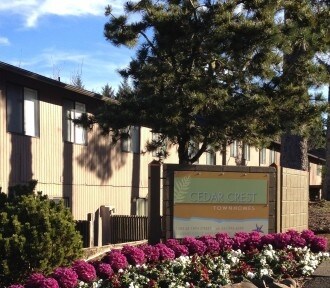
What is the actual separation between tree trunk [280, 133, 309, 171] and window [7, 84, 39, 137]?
8.11m

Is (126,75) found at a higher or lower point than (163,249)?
higher

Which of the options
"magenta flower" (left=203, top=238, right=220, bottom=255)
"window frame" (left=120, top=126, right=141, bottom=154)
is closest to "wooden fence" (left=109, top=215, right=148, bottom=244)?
"window frame" (left=120, top=126, right=141, bottom=154)

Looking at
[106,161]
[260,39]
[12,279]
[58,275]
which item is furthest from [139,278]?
[106,161]

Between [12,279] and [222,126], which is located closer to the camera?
[12,279]

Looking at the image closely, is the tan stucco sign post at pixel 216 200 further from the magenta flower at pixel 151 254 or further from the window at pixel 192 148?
the window at pixel 192 148

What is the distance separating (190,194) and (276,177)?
6.20 feet

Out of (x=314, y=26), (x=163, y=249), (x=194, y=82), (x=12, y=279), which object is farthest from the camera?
(x=314, y=26)

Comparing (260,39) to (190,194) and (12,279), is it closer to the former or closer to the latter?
(190,194)

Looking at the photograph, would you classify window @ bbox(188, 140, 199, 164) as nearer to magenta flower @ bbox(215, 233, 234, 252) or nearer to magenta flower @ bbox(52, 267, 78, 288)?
magenta flower @ bbox(215, 233, 234, 252)

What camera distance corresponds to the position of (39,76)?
17.7 m

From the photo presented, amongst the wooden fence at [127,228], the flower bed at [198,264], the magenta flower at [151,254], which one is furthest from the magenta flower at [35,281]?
the wooden fence at [127,228]

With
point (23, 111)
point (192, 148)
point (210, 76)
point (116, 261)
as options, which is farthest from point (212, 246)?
point (23, 111)

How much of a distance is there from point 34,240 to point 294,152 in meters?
13.5

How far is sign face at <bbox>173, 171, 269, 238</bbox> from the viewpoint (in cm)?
1260
